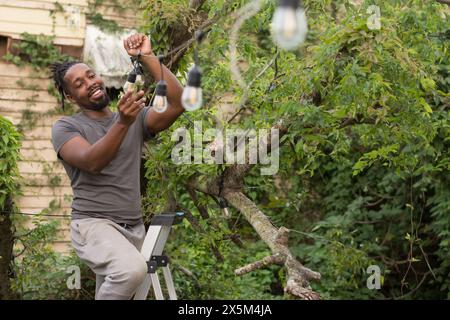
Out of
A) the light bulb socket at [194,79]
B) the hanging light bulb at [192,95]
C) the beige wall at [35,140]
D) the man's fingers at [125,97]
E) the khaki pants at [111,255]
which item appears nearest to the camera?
the hanging light bulb at [192,95]

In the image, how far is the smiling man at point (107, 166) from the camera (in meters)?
3.05

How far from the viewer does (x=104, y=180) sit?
10.7ft

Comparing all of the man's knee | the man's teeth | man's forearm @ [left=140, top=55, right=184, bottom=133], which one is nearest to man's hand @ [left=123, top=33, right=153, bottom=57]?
man's forearm @ [left=140, top=55, right=184, bottom=133]

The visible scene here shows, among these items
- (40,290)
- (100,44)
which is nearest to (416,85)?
(40,290)

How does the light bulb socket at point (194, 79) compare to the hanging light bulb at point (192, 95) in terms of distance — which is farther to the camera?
the light bulb socket at point (194, 79)

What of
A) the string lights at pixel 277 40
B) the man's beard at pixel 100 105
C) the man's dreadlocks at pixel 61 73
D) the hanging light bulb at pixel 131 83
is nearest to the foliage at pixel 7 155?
the man's dreadlocks at pixel 61 73

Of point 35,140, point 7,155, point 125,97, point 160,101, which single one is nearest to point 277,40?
point 160,101

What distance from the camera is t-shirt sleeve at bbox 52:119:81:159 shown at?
10.6 ft

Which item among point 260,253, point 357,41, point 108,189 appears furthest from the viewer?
point 260,253

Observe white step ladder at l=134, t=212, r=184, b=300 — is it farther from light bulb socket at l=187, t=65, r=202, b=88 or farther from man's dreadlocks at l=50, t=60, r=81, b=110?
light bulb socket at l=187, t=65, r=202, b=88

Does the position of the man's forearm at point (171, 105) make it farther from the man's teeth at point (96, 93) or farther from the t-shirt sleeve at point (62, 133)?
the t-shirt sleeve at point (62, 133)

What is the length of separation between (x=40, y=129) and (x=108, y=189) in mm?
3804
